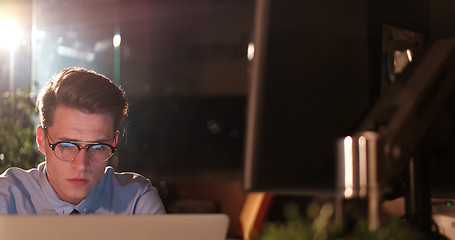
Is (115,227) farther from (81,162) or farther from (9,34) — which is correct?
(9,34)

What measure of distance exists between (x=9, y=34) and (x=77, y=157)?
99 cm

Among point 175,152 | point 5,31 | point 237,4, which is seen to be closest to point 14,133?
point 5,31

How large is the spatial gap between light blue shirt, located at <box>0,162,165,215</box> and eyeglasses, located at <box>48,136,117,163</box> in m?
0.06

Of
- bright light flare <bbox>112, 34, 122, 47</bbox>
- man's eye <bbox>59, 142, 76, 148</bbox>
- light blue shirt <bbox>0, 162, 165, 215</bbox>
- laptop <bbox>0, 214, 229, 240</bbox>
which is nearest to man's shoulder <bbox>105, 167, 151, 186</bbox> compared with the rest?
light blue shirt <bbox>0, 162, 165, 215</bbox>

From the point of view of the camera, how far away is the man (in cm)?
193

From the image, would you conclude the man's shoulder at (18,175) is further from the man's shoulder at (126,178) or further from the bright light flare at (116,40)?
the bright light flare at (116,40)

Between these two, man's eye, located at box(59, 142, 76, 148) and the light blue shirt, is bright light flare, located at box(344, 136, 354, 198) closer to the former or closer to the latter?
the light blue shirt

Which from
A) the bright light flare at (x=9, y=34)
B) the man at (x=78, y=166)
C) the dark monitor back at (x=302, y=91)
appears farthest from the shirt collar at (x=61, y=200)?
the dark monitor back at (x=302, y=91)

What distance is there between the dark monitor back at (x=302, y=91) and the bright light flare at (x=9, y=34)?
6.42ft

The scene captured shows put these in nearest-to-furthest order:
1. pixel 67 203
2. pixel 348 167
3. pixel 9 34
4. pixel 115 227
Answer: pixel 348 167, pixel 115 227, pixel 67 203, pixel 9 34

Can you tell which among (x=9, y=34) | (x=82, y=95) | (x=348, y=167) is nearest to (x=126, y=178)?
(x=82, y=95)

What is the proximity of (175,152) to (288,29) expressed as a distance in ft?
7.95

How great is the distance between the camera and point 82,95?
6.66 feet

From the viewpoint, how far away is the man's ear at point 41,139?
6.91ft
